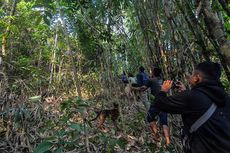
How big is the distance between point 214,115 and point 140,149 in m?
3.19

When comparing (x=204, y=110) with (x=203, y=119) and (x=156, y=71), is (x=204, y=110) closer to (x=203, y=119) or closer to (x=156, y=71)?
(x=203, y=119)

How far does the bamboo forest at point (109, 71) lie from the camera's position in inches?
111

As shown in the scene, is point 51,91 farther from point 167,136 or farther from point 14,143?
point 167,136

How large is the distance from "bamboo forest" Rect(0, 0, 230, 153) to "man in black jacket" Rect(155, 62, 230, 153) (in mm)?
14

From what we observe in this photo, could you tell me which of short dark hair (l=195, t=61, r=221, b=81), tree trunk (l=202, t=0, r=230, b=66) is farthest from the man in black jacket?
tree trunk (l=202, t=0, r=230, b=66)

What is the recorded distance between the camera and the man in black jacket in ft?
7.63

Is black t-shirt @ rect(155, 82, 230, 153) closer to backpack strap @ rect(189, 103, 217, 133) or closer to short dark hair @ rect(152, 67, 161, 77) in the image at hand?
backpack strap @ rect(189, 103, 217, 133)

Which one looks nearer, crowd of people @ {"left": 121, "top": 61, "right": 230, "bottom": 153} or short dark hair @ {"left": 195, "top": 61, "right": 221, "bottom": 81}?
crowd of people @ {"left": 121, "top": 61, "right": 230, "bottom": 153}

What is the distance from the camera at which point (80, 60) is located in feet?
33.1

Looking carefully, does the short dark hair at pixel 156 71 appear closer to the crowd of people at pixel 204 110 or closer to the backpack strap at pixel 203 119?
the crowd of people at pixel 204 110

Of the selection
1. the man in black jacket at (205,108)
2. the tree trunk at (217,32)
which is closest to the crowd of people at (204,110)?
the man in black jacket at (205,108)

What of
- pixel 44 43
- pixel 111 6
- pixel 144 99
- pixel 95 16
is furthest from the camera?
pixel 44 43

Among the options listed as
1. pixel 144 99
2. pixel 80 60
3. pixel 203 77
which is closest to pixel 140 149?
pixel 144 99

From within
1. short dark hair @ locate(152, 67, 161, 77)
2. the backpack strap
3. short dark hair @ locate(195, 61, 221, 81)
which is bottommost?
the backpack strap
